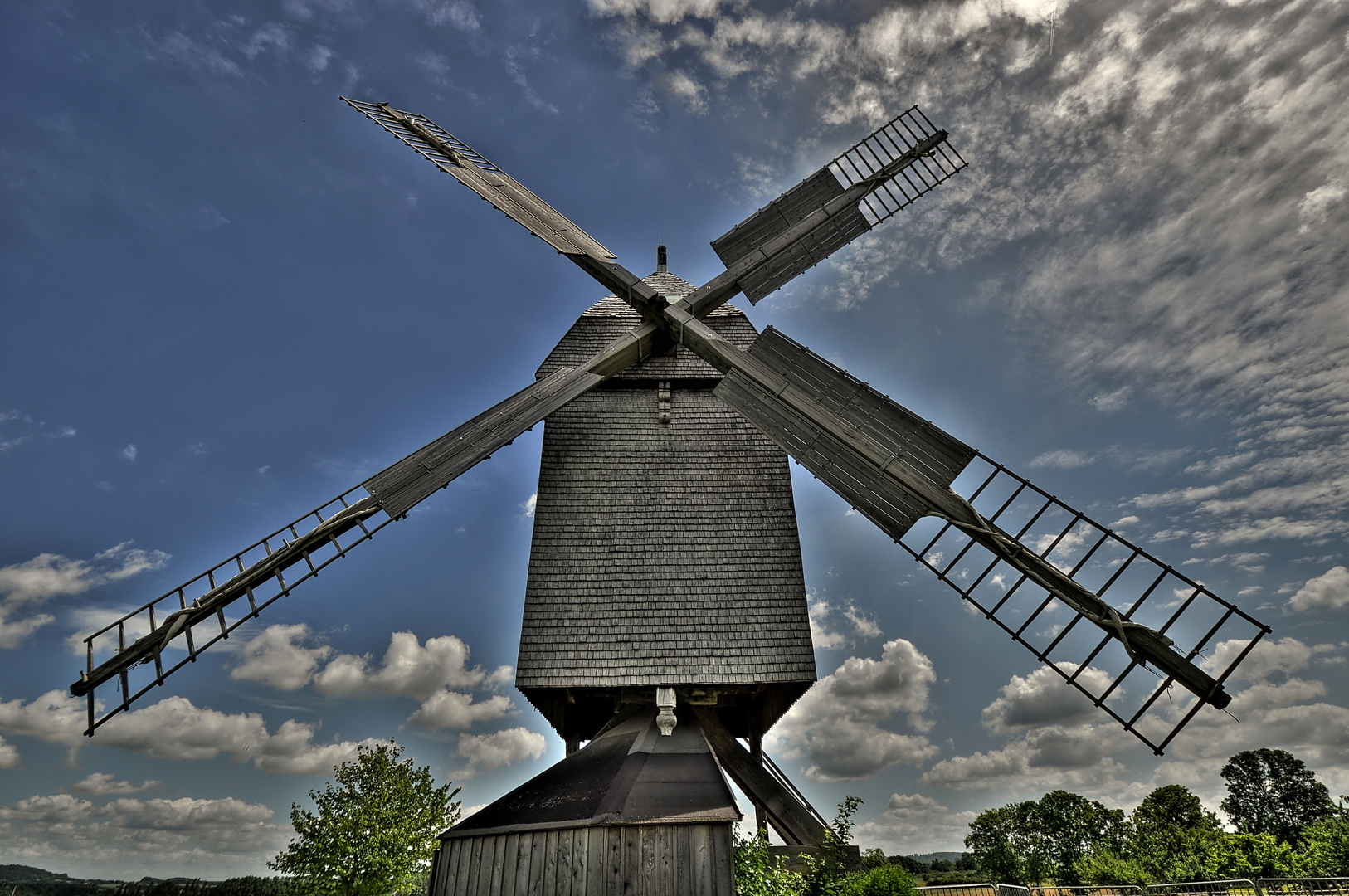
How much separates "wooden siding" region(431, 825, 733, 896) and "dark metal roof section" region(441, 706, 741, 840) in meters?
0.12

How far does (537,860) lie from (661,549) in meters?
5.06

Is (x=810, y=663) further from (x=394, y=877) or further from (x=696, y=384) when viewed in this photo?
(x=394, y=877)

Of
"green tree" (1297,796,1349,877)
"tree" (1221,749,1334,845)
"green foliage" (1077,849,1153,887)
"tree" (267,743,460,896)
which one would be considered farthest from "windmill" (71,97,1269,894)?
"tree" (1221,749,1334,845)

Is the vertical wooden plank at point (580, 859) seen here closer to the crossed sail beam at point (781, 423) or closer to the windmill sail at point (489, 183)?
the crossed sail beam at point (781, 423)

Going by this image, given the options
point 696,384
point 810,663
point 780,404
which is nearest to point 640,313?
point 696,384

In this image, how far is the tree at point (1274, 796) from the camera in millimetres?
31797

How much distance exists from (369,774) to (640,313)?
492 inches

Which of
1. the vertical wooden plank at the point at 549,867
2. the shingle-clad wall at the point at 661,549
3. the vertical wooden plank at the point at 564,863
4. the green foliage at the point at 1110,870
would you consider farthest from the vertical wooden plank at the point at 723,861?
the green foliage at the point at 1110,870

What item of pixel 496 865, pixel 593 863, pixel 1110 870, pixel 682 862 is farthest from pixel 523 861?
pixel 1110 870

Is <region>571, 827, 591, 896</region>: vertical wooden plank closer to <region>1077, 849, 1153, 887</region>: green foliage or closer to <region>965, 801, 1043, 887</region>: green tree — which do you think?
<region>1077, 849, 1153, 887</region>: green foliage

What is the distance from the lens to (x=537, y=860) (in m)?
6.99

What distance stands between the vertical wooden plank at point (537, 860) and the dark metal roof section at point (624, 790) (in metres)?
0.12

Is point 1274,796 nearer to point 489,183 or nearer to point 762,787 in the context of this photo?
point 762,787

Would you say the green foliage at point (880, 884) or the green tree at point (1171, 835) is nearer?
the green foliage at point (880, 884)
